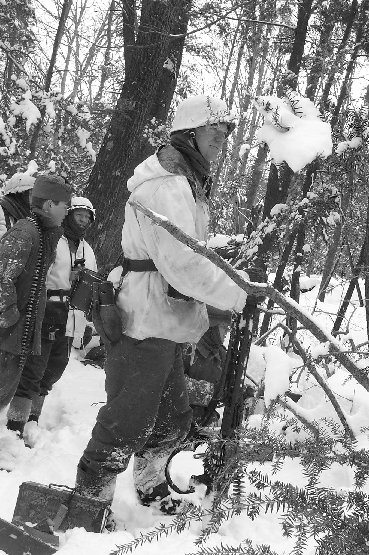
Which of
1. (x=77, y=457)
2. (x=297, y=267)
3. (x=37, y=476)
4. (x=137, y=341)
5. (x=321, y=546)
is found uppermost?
(x=297, y=267)

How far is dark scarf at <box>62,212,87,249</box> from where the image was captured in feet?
15.0

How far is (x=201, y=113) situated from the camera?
255 cm

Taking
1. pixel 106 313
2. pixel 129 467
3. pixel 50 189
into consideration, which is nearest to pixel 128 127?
pixel 50 189

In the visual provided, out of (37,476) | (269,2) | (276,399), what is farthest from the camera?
(269,2)

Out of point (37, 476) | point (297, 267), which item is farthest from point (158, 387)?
point (297, 267)

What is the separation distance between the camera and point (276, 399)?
2059 mm

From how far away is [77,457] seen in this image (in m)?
3.47

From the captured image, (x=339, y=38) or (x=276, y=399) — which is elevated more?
(x=339, y=38)

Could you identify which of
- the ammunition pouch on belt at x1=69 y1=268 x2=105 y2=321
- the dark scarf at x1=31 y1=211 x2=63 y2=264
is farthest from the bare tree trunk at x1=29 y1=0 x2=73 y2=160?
the ammunition pouch on belt at x1=69 y1=268 x2=105 y2=321

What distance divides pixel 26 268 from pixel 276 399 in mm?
2134

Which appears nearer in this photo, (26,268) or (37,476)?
(37,476)

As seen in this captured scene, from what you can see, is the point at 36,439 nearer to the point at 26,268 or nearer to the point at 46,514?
the point at 26,268

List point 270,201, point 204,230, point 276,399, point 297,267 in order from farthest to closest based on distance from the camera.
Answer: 1. point 297,267
2. point 270,201
3. point 204,230
4. point 276,399

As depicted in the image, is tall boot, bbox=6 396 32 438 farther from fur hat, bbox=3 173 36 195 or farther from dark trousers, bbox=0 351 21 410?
fur hat, bbox=3 173 36 195
